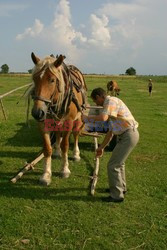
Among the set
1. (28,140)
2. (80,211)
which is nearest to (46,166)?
(80,211)

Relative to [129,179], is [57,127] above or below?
above

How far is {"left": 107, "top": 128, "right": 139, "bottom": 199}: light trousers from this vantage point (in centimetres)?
434

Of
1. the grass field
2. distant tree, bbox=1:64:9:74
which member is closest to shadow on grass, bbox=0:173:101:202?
the grass field

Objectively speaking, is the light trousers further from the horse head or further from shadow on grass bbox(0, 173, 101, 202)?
the horse head

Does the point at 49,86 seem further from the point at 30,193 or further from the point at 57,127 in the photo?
the point at 30,193

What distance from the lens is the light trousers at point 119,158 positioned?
4.34m

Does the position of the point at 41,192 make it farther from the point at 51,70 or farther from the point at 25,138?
the point at 25,138

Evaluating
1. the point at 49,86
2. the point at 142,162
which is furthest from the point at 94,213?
the point at 142,162

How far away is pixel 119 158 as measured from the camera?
4340mm

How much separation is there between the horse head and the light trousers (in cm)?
121

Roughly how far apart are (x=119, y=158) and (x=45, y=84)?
61.3 inches

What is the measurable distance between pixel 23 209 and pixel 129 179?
7.20ft

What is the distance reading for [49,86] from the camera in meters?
4.30

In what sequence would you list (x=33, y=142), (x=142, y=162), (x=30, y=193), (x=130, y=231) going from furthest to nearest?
(x=33, y=142) < (x=142, y=162) < (x=30, y=193) < (x=130, y=231)
